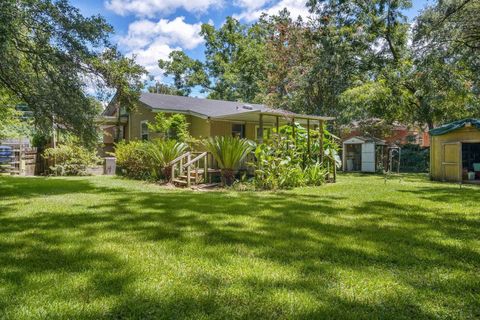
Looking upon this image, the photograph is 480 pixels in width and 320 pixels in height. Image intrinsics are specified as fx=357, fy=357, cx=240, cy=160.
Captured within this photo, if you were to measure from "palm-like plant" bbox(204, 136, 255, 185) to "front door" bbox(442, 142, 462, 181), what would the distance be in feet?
26.5

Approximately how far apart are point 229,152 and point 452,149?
8.88m

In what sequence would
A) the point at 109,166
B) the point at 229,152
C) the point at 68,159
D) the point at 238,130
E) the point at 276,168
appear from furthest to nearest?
the point at 238,130, the point at 109,166, the point at 68,159, the point at 229,152, the point at 276,168

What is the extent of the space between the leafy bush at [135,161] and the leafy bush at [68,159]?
236 centimetres

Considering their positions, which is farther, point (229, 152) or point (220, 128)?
point (220, 128)

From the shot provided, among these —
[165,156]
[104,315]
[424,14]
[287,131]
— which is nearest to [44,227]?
[104,315]

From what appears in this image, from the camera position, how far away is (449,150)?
1368 cm

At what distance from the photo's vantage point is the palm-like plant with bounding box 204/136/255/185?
1068 centimetres

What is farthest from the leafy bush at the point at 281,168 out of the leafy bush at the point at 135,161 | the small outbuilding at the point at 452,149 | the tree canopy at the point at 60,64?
the small outbuilding at the point at 452,149

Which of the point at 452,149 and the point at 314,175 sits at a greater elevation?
the point at 452,149

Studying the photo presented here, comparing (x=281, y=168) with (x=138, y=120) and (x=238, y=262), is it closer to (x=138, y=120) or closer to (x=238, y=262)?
(x=238, y=262)

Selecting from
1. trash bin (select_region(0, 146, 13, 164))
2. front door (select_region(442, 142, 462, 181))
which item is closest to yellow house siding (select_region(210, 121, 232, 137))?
front door (select_region(442, 142, 462, 181))

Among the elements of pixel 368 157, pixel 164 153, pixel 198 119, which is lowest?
pixel 164 153

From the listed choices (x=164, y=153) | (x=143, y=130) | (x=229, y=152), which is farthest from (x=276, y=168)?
(x=143, y=130)

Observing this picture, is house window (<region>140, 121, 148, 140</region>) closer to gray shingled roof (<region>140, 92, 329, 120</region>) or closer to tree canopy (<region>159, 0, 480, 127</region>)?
gray shingled roof (<region>140, 92, 329, 120</region>)
